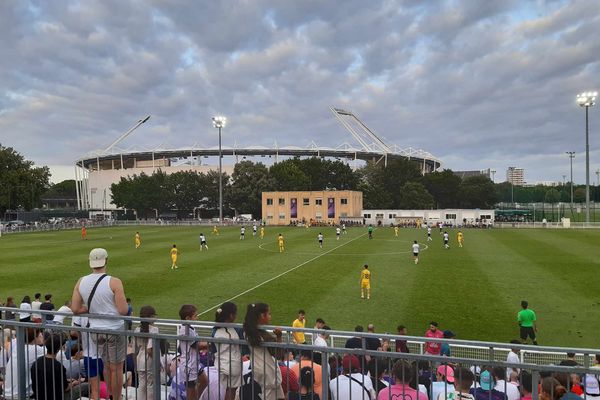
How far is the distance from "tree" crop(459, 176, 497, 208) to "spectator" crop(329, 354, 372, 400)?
110 metres

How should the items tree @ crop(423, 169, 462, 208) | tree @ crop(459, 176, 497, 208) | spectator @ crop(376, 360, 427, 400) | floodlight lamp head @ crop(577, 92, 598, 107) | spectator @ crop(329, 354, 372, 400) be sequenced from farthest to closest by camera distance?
tree @ crop(459, 176, 497, 208) < tree @ crop(423, 169, 462, 208) < floodlight lamp head @ crop(577, 92, 598, 107) < spectator @ crop(329, 354, 372, 400) < spectator @ crop(376, 360, 427, 400)

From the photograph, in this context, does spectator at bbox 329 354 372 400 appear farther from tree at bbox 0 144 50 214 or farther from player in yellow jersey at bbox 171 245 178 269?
tree at bbox 0 144 50 214

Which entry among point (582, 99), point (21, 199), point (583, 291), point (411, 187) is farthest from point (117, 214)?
point (583, 291)

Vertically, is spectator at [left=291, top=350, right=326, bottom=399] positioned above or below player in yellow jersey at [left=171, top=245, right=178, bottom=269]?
above

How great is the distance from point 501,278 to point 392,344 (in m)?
13.3

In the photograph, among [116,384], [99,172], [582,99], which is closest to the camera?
[116,384]

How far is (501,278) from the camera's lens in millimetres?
22078

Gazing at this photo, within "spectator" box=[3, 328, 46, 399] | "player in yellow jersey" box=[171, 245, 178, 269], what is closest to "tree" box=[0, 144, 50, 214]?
"player in yellow jersey" box=[171, 245, 178, 269]

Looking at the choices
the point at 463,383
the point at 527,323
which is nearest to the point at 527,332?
the point at 527,323

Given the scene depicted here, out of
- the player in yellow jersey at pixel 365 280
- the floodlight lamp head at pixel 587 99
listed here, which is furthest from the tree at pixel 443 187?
the player in yellow jersey at pixel 365 280

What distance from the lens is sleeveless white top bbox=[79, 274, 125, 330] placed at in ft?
18.4

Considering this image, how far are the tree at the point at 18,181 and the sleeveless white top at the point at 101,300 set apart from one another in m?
67.9

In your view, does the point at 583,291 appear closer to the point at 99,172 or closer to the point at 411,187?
the point at 411,187

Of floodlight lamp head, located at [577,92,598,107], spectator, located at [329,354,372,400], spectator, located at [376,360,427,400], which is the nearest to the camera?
spectator, located at [376,360,427,400]
